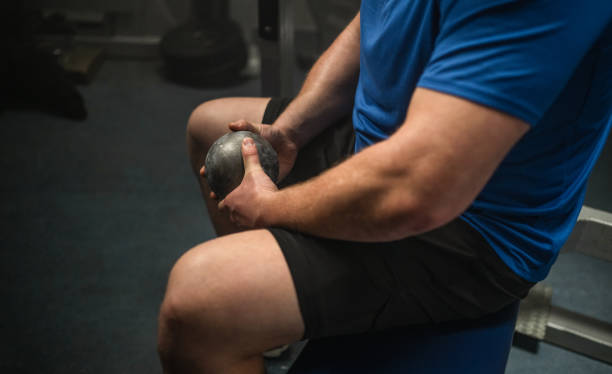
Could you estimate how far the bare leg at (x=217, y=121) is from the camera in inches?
45.7

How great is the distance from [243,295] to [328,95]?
55 centimetres

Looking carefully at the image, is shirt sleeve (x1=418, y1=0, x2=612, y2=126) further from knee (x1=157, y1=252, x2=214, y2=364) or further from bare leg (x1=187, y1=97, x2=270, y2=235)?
bare leg (x1=187, y1=97, x2=270, y2=235)

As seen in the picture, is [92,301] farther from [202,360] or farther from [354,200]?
[354,200]

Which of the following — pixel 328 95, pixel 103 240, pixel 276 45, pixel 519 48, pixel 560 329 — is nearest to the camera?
pixel 519 48

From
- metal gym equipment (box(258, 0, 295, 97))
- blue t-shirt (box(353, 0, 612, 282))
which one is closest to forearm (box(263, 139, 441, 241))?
blue t-shirt (box(353, 0, 612, 282))

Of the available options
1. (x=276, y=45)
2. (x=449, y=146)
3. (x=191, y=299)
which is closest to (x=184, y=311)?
(x=191, y=299)

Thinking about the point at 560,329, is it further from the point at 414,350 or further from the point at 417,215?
the point at 417,215

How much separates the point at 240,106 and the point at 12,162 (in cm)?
149

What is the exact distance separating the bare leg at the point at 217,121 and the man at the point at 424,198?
270 millimetres

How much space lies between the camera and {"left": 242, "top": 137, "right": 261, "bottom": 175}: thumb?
94 cm

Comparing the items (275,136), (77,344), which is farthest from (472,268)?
(77,344)

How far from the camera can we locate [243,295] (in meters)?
0.75

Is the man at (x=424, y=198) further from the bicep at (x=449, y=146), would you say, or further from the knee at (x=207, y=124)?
the knee at (x=207, y=124)

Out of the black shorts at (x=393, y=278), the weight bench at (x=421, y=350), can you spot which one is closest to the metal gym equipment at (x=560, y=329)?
the weight bench at (x=421, y=350)
